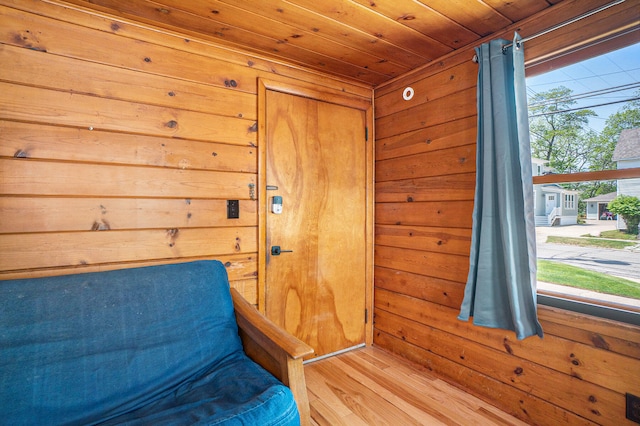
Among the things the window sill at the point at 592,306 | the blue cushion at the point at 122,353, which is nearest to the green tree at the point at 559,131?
the window sill at the point at 592,306

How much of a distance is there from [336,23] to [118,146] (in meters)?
1.33

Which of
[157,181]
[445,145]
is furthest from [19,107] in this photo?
[445,145]

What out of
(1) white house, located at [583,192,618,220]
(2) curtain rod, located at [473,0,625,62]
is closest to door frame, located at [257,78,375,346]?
(2) curtain rod, located at [473,0,625,62]

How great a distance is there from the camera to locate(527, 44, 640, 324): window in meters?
1.54

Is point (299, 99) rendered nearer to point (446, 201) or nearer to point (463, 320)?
point (446, 201)

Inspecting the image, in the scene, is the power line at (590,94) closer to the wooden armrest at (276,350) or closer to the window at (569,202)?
the window at (569,202)

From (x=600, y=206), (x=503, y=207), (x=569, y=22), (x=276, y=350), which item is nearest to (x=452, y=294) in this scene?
(x=503, y=207)

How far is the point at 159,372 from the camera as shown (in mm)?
1363

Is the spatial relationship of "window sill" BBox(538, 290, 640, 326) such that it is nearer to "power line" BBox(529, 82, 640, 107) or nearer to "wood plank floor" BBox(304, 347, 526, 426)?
"wood plank floor" BBox(304, 347, 526, 426)

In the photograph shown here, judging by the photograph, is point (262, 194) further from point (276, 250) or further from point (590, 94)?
point (590, 94)

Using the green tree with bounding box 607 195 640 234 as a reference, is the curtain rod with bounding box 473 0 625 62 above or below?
above

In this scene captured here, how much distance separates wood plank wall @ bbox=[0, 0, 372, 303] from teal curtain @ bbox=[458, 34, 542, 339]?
1350mm

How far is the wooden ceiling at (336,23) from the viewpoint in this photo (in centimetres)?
165

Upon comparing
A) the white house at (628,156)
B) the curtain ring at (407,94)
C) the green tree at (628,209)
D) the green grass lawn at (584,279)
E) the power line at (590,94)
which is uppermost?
the curtain ring at (407,94)
